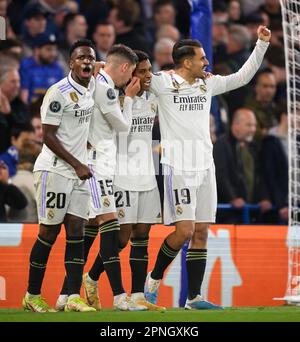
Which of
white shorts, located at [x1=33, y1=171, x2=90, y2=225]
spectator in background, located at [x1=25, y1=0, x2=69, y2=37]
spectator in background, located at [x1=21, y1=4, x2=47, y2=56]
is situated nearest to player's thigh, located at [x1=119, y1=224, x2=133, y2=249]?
white shorts, located at [x1=33, y1=171, x2=90, y2=225]

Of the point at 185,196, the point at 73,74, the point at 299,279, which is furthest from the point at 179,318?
the point at 299,279

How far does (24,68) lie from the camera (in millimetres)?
15836

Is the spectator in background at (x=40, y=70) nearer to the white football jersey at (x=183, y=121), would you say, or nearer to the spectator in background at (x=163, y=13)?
the spectator in background at (x=163, y=13)

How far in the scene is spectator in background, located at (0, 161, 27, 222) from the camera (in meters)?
13.6

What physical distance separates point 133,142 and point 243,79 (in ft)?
4.28

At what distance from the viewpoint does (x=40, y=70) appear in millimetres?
15914

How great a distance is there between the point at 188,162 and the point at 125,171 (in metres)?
0.60

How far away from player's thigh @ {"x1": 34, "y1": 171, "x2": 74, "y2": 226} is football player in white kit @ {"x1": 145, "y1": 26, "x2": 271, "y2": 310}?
1.23 m

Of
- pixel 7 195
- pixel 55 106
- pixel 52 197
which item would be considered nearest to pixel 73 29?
pixel 7 195

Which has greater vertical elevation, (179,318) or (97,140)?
(97,140)

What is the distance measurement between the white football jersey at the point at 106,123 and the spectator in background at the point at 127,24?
6.50 meters

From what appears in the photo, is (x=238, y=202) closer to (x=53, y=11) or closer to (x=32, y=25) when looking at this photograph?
(x=32, y=25)
